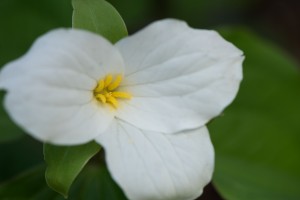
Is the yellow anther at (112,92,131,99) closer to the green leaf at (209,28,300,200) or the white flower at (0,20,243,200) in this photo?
the white flower at (0,20,243,200)

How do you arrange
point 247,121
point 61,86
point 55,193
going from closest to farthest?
point 61,86, point 55,193, point 247,121

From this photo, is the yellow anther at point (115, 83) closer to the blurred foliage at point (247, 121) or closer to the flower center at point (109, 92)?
the flower center at point (109, 92)

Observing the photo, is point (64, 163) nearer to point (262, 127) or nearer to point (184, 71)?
point (184, 71)

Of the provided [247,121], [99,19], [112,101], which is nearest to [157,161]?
[112,101]

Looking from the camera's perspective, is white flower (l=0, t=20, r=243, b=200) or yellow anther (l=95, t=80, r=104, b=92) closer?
white flower (l=0, t=20, r=243, b=200)

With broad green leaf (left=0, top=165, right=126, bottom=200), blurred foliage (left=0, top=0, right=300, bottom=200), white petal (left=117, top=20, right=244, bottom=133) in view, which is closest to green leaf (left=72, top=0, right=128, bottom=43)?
white petal (left=117, top=20, right=244, bottom=133)

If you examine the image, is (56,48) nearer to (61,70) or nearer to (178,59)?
(61,70)

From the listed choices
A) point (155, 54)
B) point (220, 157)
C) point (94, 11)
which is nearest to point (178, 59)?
point (155, 54)
